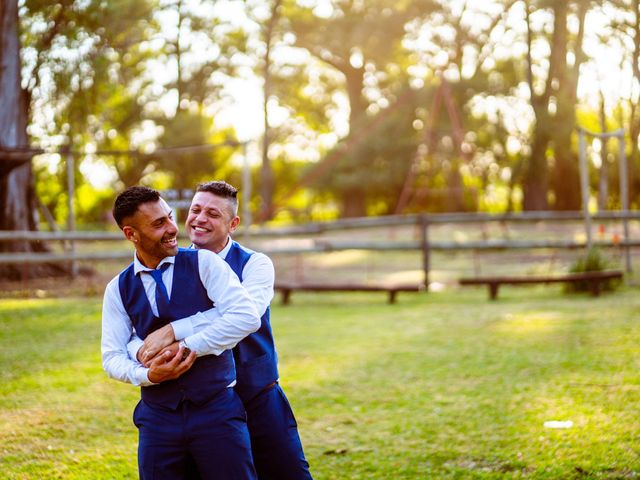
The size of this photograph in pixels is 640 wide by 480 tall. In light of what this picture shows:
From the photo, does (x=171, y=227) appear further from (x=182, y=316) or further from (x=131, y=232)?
(x=182, y=316)

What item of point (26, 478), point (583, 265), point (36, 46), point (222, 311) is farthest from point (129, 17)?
point (222, 311)

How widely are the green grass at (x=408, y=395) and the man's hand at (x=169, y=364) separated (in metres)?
2.19

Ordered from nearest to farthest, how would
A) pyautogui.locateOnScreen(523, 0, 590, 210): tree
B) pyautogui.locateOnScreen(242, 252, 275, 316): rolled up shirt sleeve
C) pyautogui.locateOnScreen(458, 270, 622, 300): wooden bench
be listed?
pyautogui.locateOnScreen(242, 252, 275, 316): rolled up shirt sleeve → pyautogui.locateOnScreen(458, 270, 622, 300): wooden bench → pyautogui.locateOnScreen(523, 0, 590, 210): tree

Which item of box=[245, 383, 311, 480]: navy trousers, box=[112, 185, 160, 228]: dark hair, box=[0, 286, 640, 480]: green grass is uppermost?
box=[112, 185, 160, 228]: dark hair

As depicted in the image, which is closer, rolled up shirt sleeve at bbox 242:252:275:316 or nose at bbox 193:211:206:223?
rolled up shirt sleeve at bbox 242:252:275:316

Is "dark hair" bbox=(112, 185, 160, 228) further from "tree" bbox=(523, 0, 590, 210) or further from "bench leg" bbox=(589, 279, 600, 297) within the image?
"tree" bbox=(523, 0, 590, 210)

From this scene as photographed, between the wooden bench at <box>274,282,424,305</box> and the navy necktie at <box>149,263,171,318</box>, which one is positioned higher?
the navy necktie at <box>149,263,171,318</box>

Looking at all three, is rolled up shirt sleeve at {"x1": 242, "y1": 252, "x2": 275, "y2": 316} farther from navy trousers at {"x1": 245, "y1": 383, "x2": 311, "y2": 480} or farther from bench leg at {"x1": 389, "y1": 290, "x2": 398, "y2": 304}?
bench leg at {"x1": 389, "y1": 290, "x2": 398, "y2": 304}

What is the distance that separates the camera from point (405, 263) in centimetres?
2172

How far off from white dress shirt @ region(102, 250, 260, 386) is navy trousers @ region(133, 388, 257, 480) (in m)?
0.17

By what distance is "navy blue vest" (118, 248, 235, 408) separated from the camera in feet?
10.2

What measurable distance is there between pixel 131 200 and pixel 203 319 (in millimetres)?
514


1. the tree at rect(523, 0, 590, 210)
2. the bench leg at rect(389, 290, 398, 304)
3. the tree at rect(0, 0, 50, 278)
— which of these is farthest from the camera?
the tree at rect(523, 0, 590, 210)

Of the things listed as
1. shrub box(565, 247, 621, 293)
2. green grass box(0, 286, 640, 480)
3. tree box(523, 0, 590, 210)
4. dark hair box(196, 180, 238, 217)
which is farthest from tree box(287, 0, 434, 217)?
dark hair box(196, 180, 238, 217)
